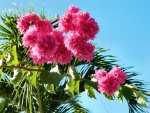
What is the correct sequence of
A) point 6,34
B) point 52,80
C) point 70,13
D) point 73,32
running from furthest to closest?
point 6,34 → point 70,13 → point 73,32 → point 52,80

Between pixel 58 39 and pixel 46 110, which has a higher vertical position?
pixel 58 39

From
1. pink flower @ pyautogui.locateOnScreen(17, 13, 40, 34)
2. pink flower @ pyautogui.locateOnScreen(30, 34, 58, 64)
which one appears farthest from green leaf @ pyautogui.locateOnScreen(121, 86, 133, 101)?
pink flower @ pyautogui.locateOnScreen(17, 13, 40, 34)

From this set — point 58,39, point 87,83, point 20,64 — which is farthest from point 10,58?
point 87,83

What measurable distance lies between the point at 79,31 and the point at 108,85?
32cm

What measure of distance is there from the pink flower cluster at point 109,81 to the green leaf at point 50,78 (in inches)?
9.0

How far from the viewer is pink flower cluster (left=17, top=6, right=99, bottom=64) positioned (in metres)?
2.13

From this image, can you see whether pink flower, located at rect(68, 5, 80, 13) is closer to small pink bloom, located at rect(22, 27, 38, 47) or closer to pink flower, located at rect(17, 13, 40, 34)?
pink flower, located at rect(17, 13, 40, 34)

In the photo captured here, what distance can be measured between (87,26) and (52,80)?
364 mm

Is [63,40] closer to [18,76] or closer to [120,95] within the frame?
[18,76]

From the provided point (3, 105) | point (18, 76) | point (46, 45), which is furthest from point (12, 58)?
point (3, 105)

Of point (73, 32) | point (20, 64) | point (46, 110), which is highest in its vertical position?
point (73, 32)

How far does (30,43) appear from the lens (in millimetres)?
2184

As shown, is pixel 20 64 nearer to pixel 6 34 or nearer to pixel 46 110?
pixel 46 110

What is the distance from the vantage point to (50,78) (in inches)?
82.7
